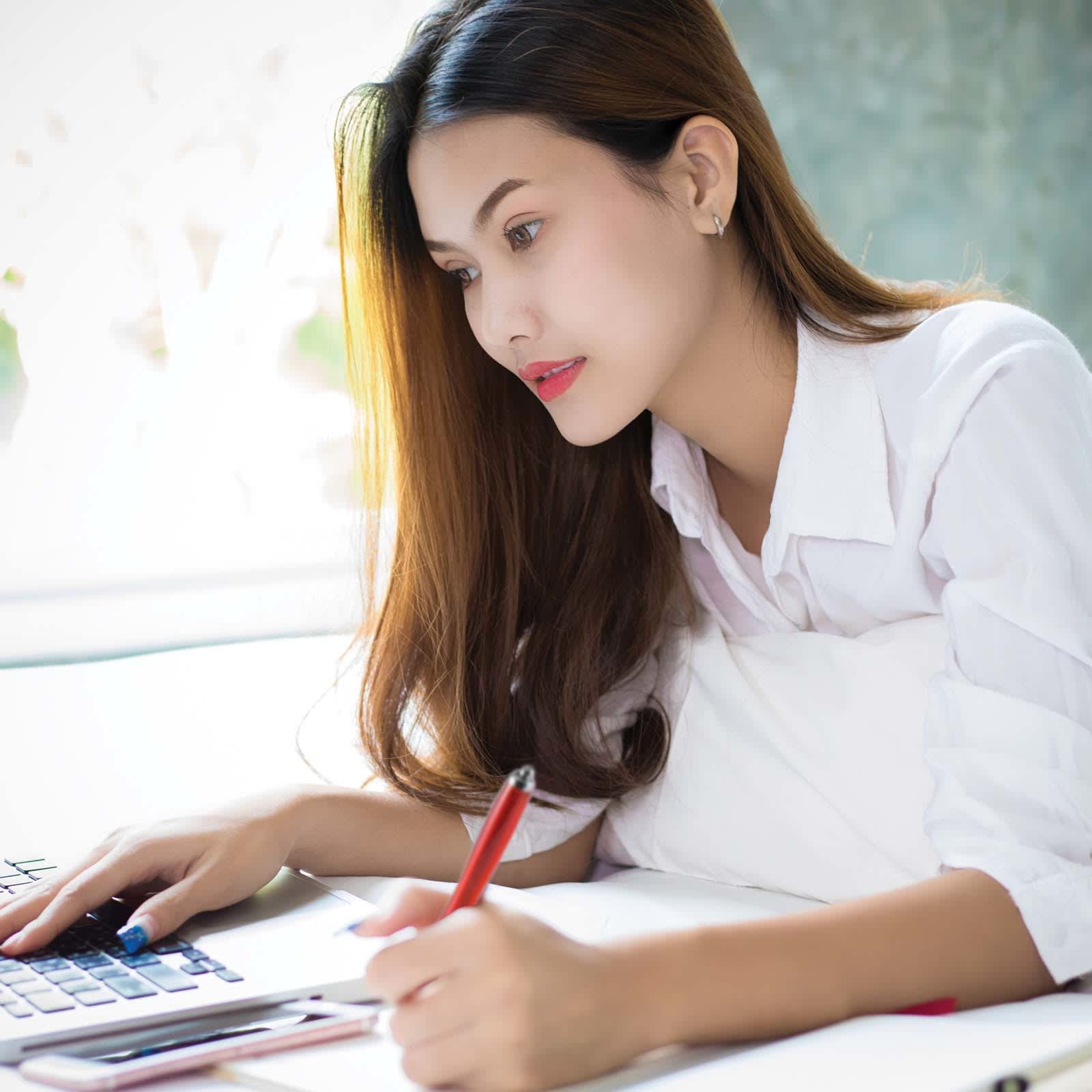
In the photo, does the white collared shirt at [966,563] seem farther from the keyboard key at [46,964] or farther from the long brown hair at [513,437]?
the keyboard key at [46,964]

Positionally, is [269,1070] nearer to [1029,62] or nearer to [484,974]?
[484,974]

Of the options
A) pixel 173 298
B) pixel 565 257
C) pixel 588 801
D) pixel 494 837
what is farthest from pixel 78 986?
pixel 173 298

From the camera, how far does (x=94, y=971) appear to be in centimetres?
68

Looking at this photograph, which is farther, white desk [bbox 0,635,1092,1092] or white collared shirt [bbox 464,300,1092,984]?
white collared shirt [bbox 464,300,1092,984]

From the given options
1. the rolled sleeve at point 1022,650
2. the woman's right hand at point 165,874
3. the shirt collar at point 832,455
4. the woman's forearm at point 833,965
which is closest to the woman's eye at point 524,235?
the shirt collar at point 832,455

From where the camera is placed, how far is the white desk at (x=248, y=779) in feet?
1.86

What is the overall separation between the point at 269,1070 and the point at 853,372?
0.69m

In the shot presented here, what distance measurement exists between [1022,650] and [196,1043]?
1.73 feet

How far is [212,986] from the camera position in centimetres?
65

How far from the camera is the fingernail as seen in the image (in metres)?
0.71

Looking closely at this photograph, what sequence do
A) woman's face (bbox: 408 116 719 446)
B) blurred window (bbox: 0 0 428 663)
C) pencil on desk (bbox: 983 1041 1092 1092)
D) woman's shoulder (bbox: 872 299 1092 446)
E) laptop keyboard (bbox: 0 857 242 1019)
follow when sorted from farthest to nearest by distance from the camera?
blurred window (bbox: 0 0 428 663)
woman's face (bbox: 408 116 719 446)
woman's shoulder (bbox: 872 299 1092 446)
laptop keyboard (bbox: 0 857 242 1019)
pencil on desk (bbox: 983 1041 1092 1092)

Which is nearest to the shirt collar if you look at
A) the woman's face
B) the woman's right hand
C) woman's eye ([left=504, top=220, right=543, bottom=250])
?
the woman's face

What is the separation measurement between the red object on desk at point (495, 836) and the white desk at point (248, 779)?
8 cm

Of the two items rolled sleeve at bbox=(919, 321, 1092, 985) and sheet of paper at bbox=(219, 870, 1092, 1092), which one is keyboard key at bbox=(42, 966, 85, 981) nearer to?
sheet of paper at bbox=(219, 870, 1092, 1092)
